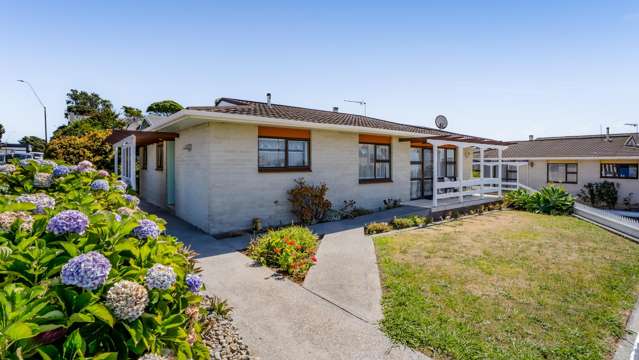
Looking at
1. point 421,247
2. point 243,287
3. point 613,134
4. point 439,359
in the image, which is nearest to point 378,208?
point 421,247

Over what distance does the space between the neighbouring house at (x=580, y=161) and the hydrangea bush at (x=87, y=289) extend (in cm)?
1978

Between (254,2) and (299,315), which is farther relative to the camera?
(254,2)

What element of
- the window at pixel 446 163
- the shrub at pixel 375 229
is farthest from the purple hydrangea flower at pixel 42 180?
the window at pixel 446 163

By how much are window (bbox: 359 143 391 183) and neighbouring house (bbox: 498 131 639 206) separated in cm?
993

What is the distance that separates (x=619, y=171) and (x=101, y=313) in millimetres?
24925

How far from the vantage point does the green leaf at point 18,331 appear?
130 centimetres

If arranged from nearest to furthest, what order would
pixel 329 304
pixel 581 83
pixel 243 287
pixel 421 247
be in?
pixel 329 304 → pixel 243 287 → pixel 421 247 → pixel 581 83

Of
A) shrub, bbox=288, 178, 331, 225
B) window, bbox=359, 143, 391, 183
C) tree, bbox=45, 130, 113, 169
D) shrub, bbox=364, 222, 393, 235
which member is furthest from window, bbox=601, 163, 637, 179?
tree, bbox=45, 130, 113, 169

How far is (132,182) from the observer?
9.66 meters

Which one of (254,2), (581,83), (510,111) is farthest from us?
(510,111)

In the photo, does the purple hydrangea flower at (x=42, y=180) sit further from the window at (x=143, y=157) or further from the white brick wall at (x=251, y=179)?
the window at (x=143, y=157)

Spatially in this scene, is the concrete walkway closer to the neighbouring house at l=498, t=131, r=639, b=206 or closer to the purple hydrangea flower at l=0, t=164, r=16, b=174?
the purple hydrangea flower at l=0, t=164, r=16, b=174

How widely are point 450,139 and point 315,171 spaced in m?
5.42

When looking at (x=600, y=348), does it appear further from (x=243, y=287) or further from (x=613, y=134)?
(x=613, y=134)
